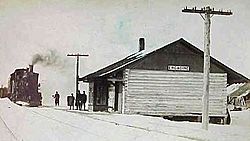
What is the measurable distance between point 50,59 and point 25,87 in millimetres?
167

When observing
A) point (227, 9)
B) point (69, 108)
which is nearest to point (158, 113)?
point (69, 108)

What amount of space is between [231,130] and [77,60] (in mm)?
776

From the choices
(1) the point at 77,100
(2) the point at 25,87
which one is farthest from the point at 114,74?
(2) the point at 25,87

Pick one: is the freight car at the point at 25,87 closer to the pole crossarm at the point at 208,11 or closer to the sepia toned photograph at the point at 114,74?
the sepia toned photograph at the point at 114,74

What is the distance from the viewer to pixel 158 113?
2.31 m

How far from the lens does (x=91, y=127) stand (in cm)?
227

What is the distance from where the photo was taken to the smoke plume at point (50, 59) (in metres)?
2.27

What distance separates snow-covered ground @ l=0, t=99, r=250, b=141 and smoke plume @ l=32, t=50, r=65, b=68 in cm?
20

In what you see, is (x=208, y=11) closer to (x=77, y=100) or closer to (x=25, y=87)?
(x=77, y=100)

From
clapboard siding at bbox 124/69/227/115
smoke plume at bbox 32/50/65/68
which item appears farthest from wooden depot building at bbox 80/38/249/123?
smoke plume at bbox 32/50/65/68

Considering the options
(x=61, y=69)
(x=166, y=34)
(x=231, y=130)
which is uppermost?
(x=166, y=34)

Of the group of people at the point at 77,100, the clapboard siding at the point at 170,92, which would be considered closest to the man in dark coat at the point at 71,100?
the group of people at the point at 77,100

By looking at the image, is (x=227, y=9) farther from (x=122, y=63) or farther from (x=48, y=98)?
(x=48, y=98)

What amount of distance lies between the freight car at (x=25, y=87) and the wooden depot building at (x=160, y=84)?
0.74 ft
